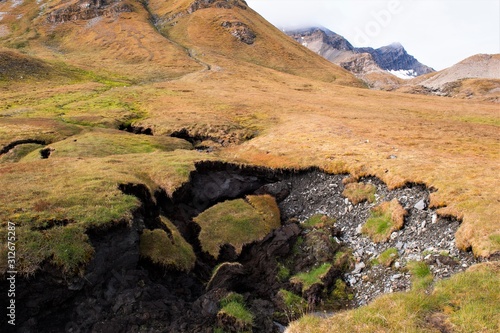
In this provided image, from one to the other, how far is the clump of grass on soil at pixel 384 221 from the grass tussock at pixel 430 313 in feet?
28.4

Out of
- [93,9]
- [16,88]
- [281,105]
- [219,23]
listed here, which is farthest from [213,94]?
[93,9]

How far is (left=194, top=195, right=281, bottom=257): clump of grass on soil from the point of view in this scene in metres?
25.2

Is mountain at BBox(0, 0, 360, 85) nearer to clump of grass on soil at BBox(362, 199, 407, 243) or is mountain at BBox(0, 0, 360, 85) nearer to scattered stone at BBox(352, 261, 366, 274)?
clump of grass on soil at BBox(362, 199, 407, 243)

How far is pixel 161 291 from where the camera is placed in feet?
62.6

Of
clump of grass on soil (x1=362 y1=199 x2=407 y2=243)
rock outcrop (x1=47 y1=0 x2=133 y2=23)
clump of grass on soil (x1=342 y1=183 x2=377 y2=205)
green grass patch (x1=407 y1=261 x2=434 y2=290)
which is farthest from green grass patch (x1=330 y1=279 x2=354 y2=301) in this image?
rock outcrop (x1=47 y1=0 x2=133 y2=23)

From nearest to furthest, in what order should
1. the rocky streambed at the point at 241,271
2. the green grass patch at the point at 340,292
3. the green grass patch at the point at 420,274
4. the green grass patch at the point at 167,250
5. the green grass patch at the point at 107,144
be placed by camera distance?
the rocky streambed at the point at 241,271
the green grass patch at the point at 420,274
the green grass patch at the point at 340,292
the green grass patch at the point at 167,250
the green grass patch at the point at 107,144

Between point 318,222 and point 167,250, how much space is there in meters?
12.5

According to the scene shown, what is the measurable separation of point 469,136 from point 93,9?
654 feet

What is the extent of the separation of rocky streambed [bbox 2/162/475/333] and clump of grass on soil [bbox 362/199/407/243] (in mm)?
404

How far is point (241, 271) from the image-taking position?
2242 cm

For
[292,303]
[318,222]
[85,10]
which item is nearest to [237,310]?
[292,303]

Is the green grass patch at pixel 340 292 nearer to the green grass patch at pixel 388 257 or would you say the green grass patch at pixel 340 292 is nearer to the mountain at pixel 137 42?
the green grass patch at pixel 388 257

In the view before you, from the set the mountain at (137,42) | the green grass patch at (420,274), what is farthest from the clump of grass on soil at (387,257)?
the mountain at (137,42)

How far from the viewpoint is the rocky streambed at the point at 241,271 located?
16.7m
